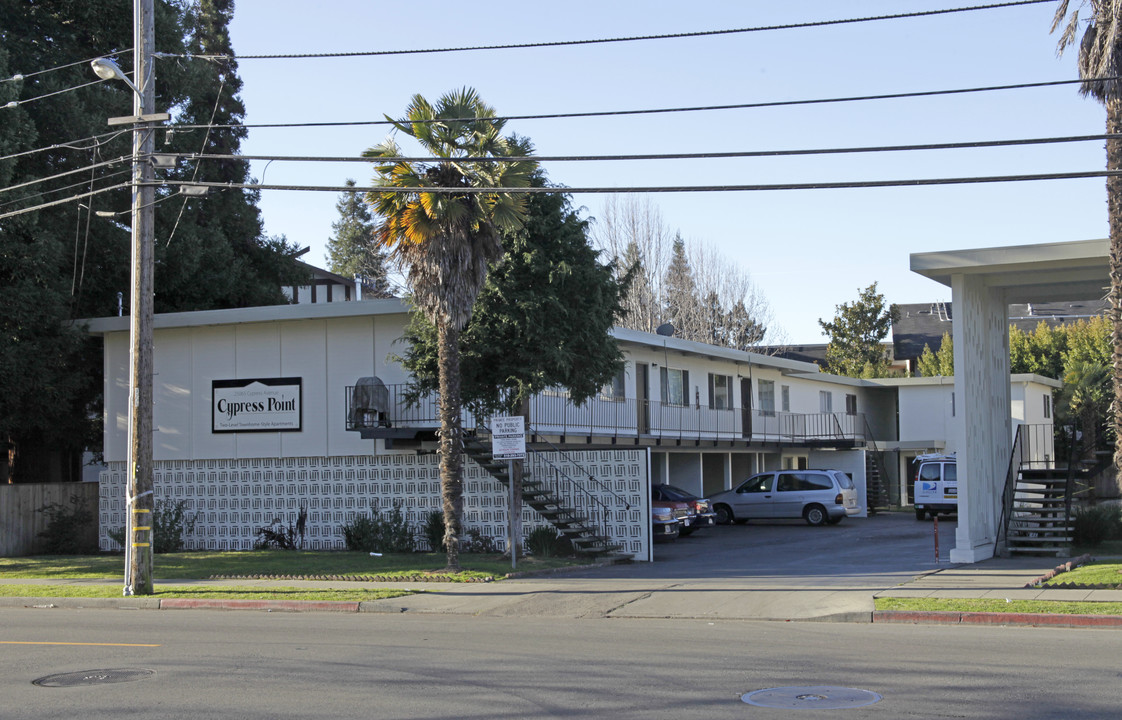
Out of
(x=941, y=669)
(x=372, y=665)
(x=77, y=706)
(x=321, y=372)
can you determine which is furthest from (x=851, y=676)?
(x=321, y=372)

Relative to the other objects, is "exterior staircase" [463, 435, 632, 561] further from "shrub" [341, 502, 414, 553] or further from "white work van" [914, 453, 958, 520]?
"white work van" [914, 453, 958, 520]

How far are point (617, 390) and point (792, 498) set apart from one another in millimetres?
7320

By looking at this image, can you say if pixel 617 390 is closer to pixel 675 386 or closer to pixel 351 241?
pixel 675 386

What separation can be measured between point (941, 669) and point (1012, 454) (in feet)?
47.2

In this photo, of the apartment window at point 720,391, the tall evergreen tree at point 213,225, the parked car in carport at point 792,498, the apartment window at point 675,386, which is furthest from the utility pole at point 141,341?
the apartment window at point 720,391

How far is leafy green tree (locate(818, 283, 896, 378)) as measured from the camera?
59438 millimetres

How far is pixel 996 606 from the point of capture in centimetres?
1391

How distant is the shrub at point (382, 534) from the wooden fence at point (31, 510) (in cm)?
824

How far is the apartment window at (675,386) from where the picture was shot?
33.8 metres

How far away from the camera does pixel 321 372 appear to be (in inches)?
1039

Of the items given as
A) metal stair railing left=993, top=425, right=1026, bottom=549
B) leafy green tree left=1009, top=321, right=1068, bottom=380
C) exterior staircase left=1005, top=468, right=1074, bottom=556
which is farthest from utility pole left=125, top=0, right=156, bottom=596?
leafy green tree left=1009, top=321, right=1068, bottom=380

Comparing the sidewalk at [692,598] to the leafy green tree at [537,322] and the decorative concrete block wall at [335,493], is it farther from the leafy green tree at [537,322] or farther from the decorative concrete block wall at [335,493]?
the leafy green tree at [537,322]

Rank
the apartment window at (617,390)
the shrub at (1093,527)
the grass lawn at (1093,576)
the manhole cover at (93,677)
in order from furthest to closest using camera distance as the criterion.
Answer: the apartment window at (617,390) → the shrub at (1093,527) → the grass lawn at (1093,576) → the manhole cover at (93,677)

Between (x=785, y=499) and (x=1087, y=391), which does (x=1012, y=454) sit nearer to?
(x=785, y=499)
